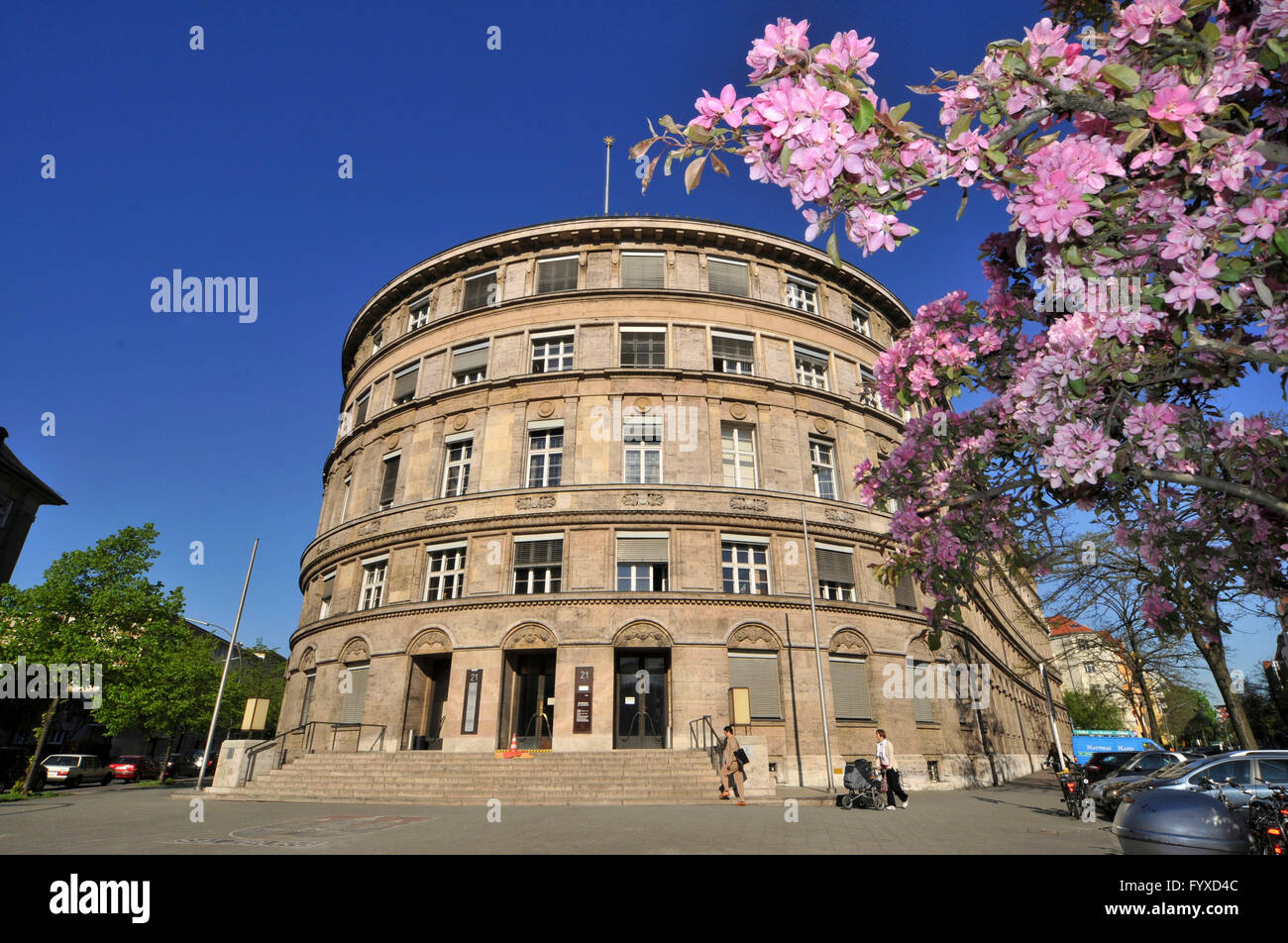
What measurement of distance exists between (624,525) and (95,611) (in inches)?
952

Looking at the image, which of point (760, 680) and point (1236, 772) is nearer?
point (1236, 772)

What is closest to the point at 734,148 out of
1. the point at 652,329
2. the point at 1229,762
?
the point at 1229,762

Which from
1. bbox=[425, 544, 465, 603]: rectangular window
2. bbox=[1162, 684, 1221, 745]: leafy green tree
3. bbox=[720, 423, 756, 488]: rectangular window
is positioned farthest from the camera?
bbox=[1162, 684, 1221, 745]: leafy green tree

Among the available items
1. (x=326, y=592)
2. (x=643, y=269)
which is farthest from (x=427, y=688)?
(x=643, y=269)

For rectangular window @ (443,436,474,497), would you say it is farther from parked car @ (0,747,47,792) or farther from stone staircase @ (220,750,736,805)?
parked car @ (0,747,47,792)

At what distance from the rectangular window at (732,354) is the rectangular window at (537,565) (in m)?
9.71

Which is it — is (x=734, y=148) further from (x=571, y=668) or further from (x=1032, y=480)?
(x=571, y=668)

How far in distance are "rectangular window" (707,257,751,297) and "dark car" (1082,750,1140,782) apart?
20.4 metres

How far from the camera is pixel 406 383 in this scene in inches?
1155

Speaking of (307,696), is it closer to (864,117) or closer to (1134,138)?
(864,117)

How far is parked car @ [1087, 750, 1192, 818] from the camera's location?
45.4 feet

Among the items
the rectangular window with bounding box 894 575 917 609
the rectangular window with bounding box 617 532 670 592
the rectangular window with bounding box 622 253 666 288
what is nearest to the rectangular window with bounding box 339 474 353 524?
the rectangular window with bounding box 617 532 670 592

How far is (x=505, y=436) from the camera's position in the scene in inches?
979
